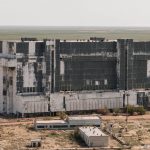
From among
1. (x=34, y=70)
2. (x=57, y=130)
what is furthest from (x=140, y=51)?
(x=57, y=130)

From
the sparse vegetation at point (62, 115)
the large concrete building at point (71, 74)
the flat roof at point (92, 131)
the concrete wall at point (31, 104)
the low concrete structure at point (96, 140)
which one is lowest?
the low concrete structure at point (96, 140)

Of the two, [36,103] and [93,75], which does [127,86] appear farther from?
[36,103]

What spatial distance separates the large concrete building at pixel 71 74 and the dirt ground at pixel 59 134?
343cm

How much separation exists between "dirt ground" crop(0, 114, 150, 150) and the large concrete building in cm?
343

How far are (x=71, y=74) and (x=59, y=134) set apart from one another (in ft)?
40.4

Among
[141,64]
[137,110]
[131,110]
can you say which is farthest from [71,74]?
[141,64]

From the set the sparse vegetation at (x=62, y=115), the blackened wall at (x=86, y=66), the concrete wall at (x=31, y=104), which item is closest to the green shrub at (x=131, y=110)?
the blackened wall at (x=86, y=66)

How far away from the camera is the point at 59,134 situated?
56719mm

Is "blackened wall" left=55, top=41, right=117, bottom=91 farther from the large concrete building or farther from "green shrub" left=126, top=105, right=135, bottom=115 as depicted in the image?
"green shrub" left=126, top=105, right=135, bottom=115

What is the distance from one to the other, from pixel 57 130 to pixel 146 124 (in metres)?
8.90

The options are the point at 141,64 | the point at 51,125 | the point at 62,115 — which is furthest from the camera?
the point at 141,64

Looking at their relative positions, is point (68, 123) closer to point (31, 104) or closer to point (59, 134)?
point (59, 134)

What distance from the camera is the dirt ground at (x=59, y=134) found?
52562mm

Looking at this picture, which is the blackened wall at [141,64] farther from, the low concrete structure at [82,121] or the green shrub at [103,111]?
the low concrete structure at [82,121]
